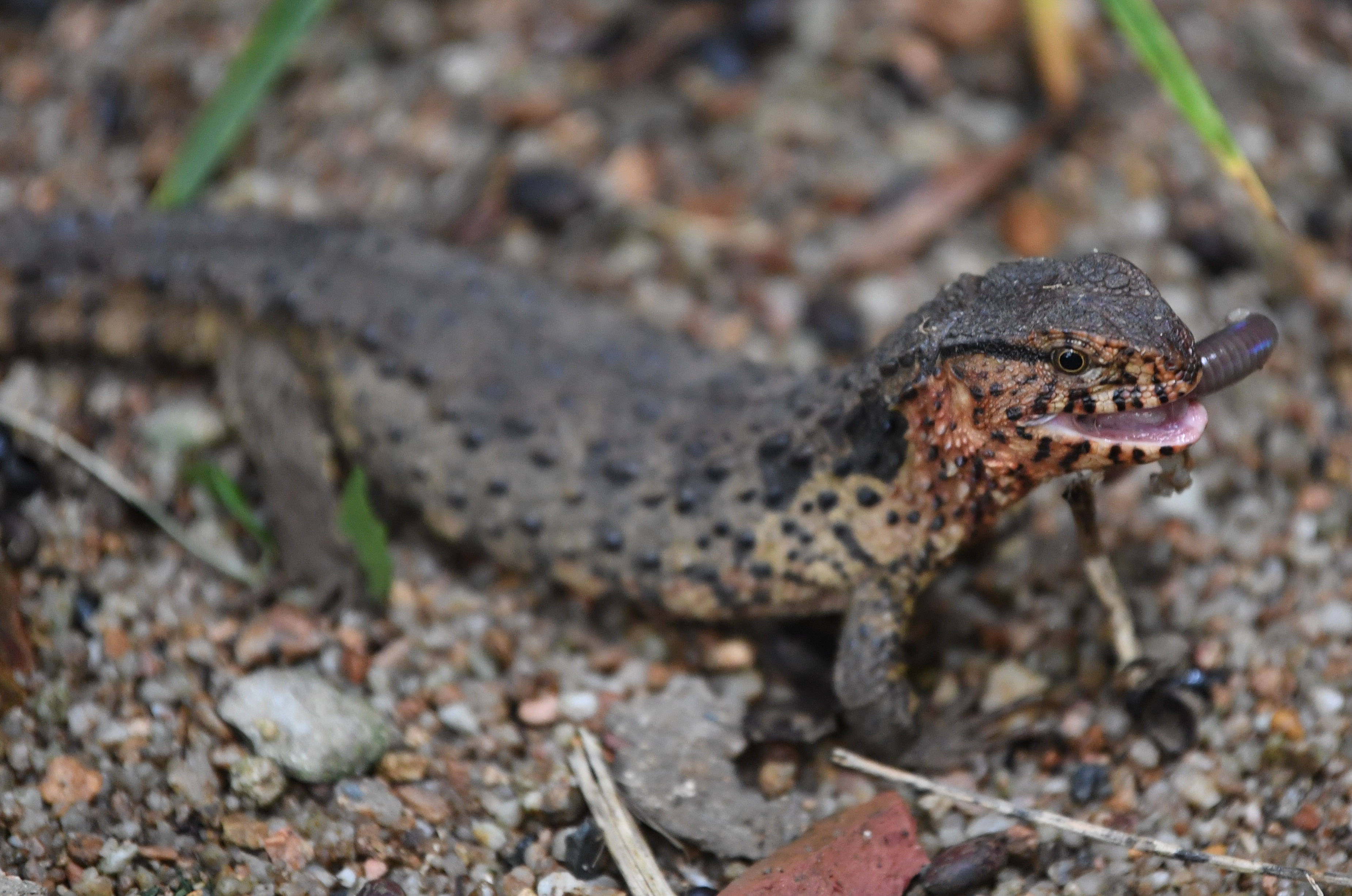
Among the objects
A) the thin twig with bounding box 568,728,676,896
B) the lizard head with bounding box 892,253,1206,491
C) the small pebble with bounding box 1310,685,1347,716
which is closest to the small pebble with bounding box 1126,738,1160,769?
the small pebble with bounding box 1310,685,1347,716

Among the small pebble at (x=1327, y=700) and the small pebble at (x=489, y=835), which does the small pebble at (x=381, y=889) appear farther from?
the small pebble at (x=1327, y=700)

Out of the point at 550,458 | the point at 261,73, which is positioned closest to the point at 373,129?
the point at 261,73

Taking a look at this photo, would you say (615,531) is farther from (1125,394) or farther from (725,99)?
(725,99)

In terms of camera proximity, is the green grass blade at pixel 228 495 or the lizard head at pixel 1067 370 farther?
the green grass blade at pixel 228 495

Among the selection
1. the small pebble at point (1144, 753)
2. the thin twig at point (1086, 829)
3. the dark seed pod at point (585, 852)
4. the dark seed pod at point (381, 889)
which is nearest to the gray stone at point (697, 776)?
the dark seed pod at point (585, 852)

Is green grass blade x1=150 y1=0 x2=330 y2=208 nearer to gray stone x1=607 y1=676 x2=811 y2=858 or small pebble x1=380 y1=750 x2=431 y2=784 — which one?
small pebble x1=380 y1=750 x2=431 y2=784

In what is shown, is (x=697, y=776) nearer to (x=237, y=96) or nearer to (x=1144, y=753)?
(x=1144, y=753)
